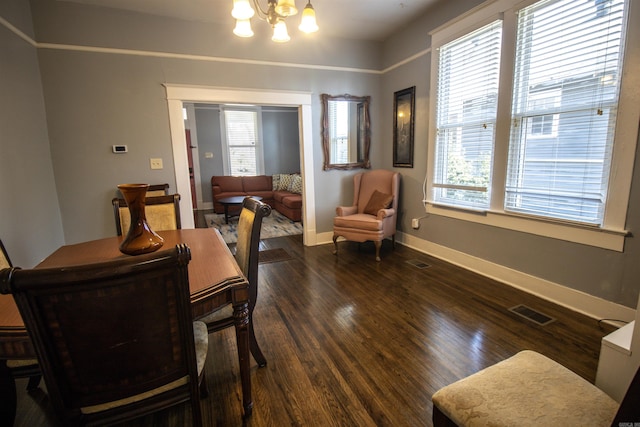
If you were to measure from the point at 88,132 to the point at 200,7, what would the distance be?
175 cm

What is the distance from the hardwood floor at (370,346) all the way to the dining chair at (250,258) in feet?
0.90

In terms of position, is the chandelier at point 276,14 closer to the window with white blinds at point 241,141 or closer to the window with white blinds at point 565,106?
the window with white blinds at point 565,106

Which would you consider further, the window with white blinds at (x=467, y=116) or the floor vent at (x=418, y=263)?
the floor vent at (x=418, y=263)

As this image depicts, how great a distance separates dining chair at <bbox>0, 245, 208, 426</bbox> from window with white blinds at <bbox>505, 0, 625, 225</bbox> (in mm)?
2756

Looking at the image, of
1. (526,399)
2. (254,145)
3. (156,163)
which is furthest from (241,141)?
(526,399)

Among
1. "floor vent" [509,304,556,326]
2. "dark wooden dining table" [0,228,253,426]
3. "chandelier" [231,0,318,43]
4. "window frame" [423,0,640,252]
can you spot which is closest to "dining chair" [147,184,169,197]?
"dark wooden dining table" [0,228,253,426]

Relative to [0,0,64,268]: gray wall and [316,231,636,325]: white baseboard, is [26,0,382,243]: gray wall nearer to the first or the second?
[0,0,64,268]: gray wall

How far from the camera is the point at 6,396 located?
1265 millimetres

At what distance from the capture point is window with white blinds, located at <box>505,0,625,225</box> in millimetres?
2100

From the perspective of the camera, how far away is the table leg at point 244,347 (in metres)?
1.36

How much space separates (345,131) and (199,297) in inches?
144

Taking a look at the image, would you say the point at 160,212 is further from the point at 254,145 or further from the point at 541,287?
the point at 254,145

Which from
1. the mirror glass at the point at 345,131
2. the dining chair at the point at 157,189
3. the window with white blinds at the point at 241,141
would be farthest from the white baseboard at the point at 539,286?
the window with white blinds at the point at 241,141

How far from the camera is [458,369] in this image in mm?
1790
